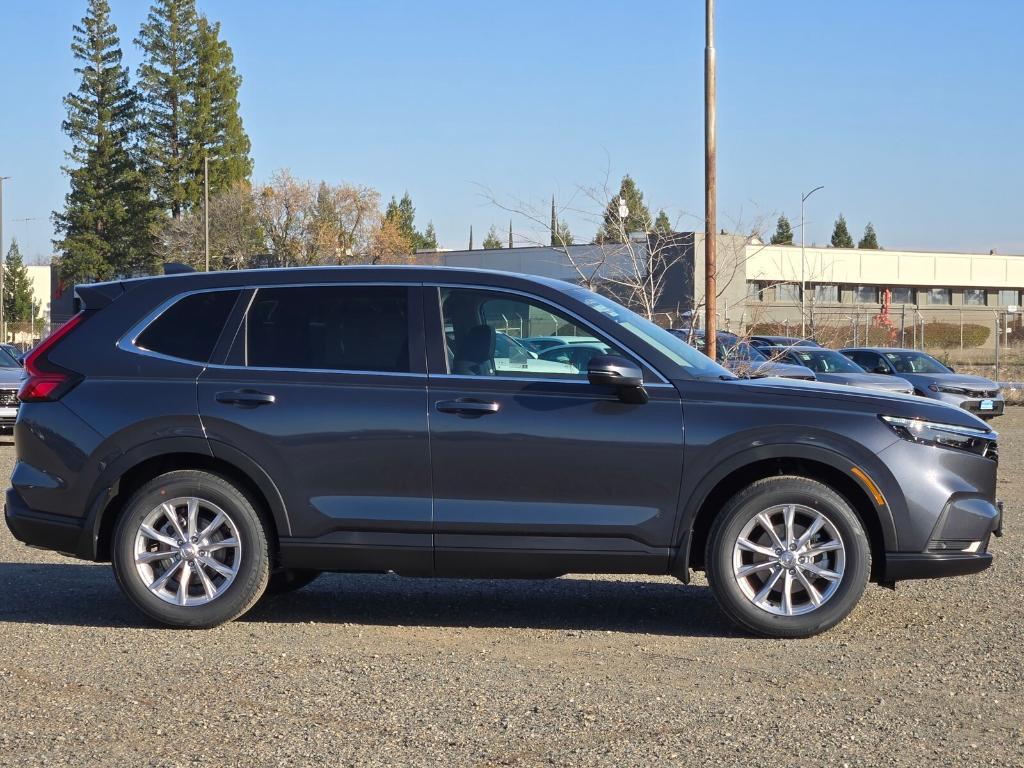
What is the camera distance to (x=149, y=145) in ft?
231

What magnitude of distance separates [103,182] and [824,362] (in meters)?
56.0

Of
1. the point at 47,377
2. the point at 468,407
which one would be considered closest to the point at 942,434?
the point at 468,407

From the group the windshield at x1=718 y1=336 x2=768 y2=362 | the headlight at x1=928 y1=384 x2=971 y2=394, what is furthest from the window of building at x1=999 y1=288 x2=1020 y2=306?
the windshield at x1=718 y1=336 x2=768 y2=362

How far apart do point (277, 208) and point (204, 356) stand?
2582 inches

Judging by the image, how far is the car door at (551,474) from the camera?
21.2ft

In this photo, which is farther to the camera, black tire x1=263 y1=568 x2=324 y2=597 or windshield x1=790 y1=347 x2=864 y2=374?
windshield x1=790 y1=347 x2=864 y2=374

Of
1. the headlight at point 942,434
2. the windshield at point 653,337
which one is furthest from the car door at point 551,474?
the headlight at point 942,434

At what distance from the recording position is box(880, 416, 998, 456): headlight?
646cm

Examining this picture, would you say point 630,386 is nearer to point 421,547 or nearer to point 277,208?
point 421,547

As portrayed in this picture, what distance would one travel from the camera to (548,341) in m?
6.80

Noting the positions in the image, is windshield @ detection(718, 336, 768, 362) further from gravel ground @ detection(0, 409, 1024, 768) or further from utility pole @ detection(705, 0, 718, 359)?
gravel ground @ detection(0, 409, 1024, 768)

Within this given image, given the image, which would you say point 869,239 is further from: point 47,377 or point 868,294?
point 47,377

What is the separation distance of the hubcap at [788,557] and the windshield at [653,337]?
82 centimetres

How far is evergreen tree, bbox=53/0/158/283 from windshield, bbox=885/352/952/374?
5236 centimetres
